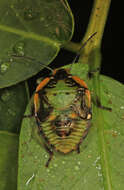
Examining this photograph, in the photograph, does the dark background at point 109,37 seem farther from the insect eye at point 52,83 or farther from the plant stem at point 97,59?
the insect eye at point 52,83

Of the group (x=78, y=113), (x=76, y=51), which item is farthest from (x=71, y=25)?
(x=78, y=113)

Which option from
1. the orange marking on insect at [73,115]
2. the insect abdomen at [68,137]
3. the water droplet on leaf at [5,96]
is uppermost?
the water droplet on leaf at [5,96]

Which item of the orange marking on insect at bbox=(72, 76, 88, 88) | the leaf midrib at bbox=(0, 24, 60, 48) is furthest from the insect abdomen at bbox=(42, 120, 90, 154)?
the leaf midrib at bbox=(0, 24, 60, 48)

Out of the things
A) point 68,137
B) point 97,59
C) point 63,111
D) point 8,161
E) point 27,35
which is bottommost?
Result: point 8,161

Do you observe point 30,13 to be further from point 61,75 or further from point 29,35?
point 61,75

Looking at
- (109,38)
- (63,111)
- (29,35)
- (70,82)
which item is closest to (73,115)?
(63,111)

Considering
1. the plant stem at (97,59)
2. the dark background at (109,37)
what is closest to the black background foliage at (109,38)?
the dark background at (109,37)

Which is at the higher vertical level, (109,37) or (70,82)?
(109,37)
